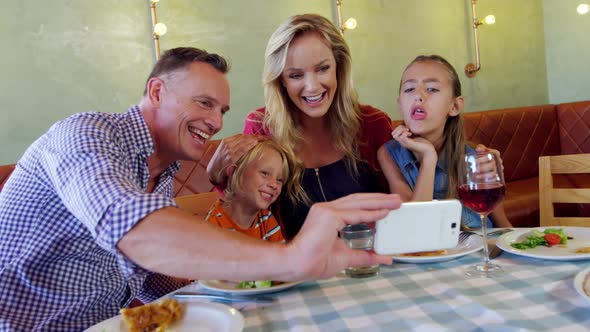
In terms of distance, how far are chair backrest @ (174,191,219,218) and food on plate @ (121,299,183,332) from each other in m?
1.00

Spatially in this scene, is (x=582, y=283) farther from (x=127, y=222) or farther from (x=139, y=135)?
(x=139, y=135)

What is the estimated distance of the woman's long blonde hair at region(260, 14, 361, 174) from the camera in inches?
84.7

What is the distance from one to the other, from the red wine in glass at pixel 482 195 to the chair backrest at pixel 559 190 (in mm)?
1032

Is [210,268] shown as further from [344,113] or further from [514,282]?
[344,113]

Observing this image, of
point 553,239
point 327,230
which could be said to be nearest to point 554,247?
point 553,239

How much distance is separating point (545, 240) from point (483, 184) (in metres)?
0.28

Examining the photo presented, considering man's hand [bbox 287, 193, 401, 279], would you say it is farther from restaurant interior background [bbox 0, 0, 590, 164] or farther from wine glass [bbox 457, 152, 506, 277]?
restaurant interior background [bbox 0, 0, 590, 164]

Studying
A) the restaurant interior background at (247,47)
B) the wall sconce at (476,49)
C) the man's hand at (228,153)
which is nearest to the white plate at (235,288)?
the man's hand at (228,153)

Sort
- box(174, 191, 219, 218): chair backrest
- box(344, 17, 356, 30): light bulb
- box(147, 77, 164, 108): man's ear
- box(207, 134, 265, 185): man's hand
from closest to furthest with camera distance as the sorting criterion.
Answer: box(147, 77, 164, 108): man's ear < box(174, 191, 219, 218): chair backrest < box(207, 134, 265, 185): man's hand < box(344, 17, 356, 30): light bulb

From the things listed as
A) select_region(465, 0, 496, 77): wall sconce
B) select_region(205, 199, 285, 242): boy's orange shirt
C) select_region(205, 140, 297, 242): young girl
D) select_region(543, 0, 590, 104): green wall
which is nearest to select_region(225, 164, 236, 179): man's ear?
select_region(205, 140, 297, 242): young girl

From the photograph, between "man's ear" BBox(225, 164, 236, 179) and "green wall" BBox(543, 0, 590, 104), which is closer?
"man's ear" BBox(225, 164, 236, 179)

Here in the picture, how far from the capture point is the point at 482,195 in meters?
1.16

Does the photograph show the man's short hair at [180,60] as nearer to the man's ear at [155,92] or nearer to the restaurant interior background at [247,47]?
the man's ear at [155,92]

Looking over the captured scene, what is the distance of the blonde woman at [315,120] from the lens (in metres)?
2.12
